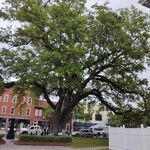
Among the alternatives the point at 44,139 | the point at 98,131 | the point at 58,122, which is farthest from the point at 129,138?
the point at 98,131

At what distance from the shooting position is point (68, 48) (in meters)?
29.6

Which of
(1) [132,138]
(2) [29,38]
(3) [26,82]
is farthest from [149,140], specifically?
(2) [29,38]

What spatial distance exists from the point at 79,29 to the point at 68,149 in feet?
40.8

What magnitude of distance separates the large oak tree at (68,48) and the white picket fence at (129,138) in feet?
26.7

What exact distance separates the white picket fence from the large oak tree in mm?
8127

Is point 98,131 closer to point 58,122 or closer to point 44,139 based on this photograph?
point 58,122

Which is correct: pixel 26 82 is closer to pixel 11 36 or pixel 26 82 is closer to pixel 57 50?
pixel 57 50

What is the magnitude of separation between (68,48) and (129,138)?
40.3ft

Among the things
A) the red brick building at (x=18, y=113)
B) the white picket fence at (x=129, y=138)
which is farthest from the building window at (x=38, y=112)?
the white picket fence at (x=129, y=138)

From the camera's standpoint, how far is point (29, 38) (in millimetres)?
33062

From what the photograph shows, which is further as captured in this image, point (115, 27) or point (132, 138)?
point (115, 27)

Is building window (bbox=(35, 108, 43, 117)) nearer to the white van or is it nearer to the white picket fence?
the white van

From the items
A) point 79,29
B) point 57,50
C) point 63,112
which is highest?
point 79,29

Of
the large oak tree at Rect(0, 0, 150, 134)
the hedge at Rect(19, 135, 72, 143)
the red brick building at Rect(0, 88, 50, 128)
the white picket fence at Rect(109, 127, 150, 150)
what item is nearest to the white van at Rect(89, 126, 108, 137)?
the red brick building at Rect(0, 88, 50, 128)
